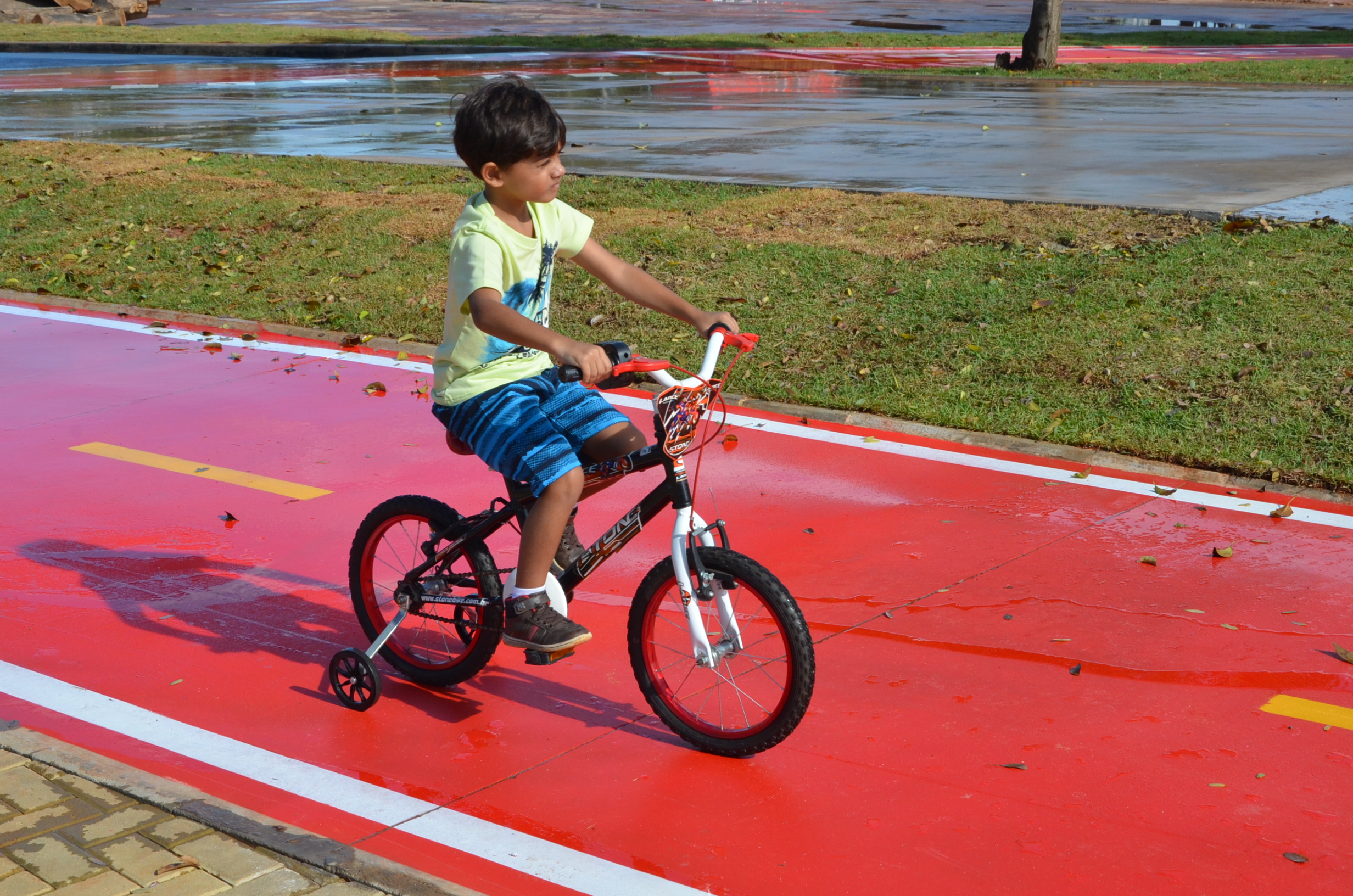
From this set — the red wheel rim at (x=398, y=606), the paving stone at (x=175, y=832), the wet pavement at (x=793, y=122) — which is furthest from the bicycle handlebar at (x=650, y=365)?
the wet pavement at (x=793, y=122)

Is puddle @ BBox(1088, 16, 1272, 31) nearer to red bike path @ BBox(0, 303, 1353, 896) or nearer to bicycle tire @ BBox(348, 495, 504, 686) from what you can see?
red bike path @ BBox(0, 303, 1353, 896)

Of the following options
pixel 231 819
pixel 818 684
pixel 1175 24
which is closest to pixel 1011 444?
pixel 818 684

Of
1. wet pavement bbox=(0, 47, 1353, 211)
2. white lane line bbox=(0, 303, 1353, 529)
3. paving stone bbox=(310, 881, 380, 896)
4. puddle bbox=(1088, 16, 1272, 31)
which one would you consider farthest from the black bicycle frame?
puddle bbox=(1088, 16, 1272, 31)

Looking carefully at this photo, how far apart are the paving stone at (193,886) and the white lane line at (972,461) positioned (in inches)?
162

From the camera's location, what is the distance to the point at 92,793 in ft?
12.1

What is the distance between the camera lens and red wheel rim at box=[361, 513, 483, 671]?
4434mm

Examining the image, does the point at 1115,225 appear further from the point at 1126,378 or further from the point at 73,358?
the point at 73,358

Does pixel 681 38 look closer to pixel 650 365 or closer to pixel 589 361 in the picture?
pixel 650 365

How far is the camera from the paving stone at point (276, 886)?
3.22 m

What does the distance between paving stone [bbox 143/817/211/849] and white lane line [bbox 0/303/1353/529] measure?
3.91 meters

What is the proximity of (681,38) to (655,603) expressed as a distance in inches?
1293

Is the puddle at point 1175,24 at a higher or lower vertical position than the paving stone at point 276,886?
higher

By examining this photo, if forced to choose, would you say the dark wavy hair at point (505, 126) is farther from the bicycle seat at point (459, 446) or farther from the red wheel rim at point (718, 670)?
the red wheel rim at point (718, 670)

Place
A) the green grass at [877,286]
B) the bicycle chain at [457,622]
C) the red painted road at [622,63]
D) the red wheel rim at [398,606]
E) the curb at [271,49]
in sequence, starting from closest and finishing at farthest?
1. the bicycle chain at [457,622]
2. the red wheel rim at [398,606]
3. the green grass at [877,286]
4. the red painted road at [622,63]
5. the curb at [271,49]
